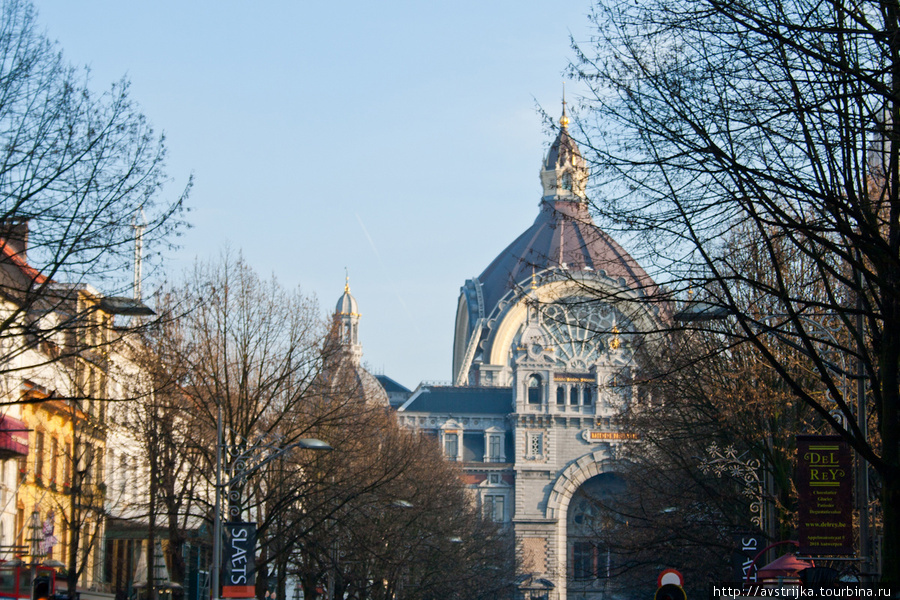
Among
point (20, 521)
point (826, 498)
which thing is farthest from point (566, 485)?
point (826, 498)

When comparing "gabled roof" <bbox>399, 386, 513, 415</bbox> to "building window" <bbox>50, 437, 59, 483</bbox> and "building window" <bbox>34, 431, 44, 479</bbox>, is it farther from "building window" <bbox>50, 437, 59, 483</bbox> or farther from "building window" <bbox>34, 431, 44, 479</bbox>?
"building window" <bbox>34, 431, 44, 479</bbox>

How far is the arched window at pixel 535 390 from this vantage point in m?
124

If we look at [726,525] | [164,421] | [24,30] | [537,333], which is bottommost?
[726,525]

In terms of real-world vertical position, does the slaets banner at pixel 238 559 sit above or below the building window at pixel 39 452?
below

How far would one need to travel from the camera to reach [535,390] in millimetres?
124562

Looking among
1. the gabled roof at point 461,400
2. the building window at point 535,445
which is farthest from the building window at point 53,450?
the building window at point 535,445

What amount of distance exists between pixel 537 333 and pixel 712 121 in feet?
367

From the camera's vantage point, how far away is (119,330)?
73.8 feet

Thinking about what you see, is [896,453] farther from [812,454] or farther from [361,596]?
[361,596]

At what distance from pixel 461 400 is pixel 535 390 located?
7.17m

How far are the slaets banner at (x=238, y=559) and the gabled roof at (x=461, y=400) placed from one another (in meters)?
90.5

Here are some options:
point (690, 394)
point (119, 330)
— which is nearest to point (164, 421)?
point (690, 394)

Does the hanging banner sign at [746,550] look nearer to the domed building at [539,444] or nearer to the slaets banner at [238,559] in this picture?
the slaets banner at [238,559]

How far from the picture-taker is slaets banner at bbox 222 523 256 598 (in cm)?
3319
